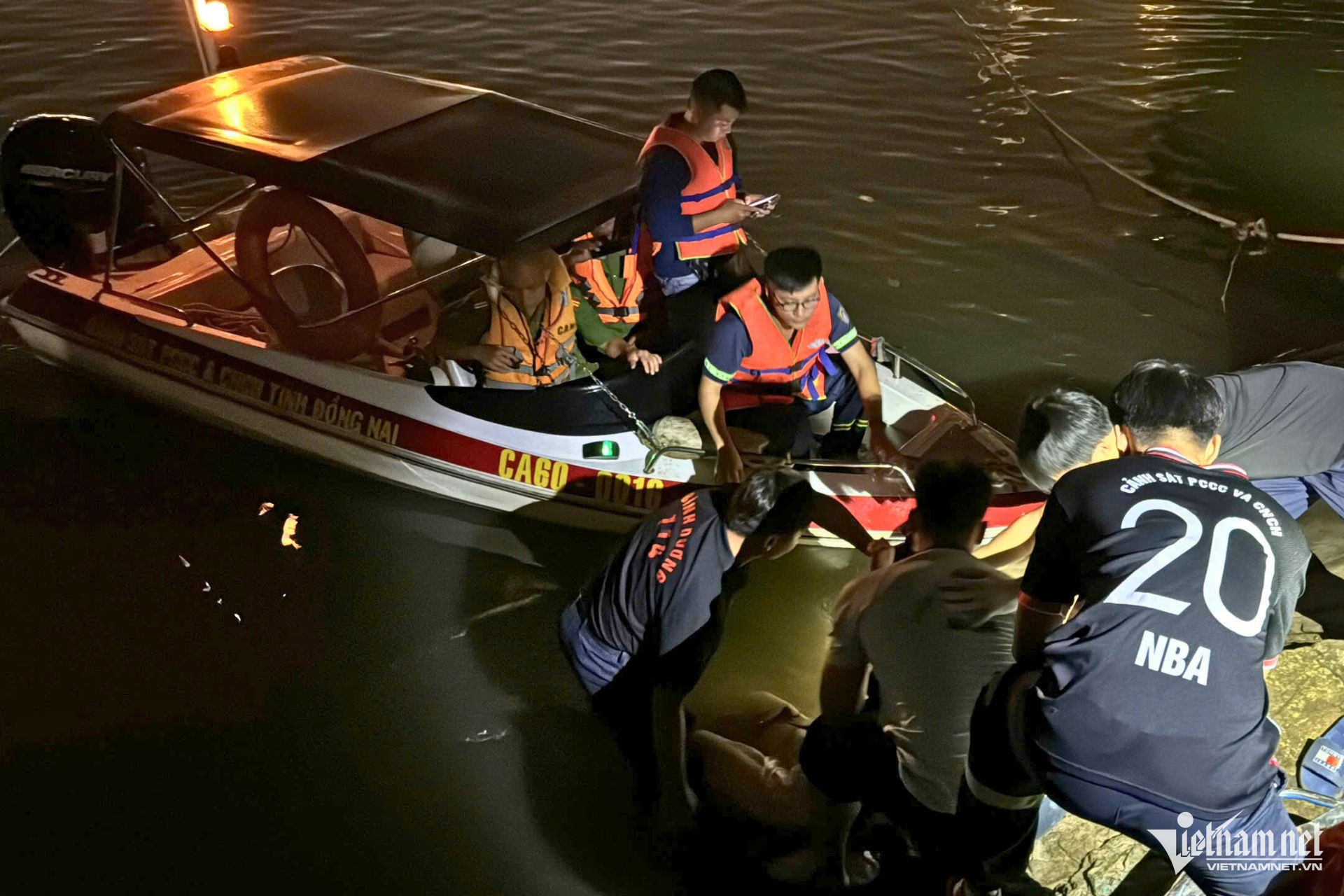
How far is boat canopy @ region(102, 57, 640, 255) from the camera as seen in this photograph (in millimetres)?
4441

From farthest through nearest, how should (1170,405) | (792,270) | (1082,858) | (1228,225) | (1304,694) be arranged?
(1228,225) → (792,270) → (1304,694) → (1082,858) → (1170,405)

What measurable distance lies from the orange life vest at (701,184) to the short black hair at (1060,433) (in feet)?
7.20

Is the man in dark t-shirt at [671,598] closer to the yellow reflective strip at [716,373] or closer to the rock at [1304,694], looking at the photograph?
the yellow reflective strip at [716,373]

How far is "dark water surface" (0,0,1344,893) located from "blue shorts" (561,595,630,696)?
0.74 m

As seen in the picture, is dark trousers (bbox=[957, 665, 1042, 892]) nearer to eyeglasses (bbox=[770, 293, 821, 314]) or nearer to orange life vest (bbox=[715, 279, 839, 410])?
eyeglasses (bbox=[770, 293, 821, 314])

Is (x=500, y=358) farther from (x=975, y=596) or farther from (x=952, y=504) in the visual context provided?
(x=975, y=596)

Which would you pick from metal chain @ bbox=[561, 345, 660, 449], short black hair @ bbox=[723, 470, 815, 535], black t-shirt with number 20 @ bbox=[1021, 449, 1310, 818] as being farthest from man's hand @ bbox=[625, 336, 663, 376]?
black t-shirt with number 20 @ bbox=[1021, 449, 1310, 818]

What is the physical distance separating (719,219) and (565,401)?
116 centimetres

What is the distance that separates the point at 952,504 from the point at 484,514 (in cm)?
296

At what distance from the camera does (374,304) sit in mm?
4801

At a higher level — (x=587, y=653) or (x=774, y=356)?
(x=774, y=356)

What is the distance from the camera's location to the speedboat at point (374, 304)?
179 inches

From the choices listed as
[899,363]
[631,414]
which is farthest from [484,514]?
[899,363]

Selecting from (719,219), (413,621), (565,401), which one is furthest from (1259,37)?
(413,621)
